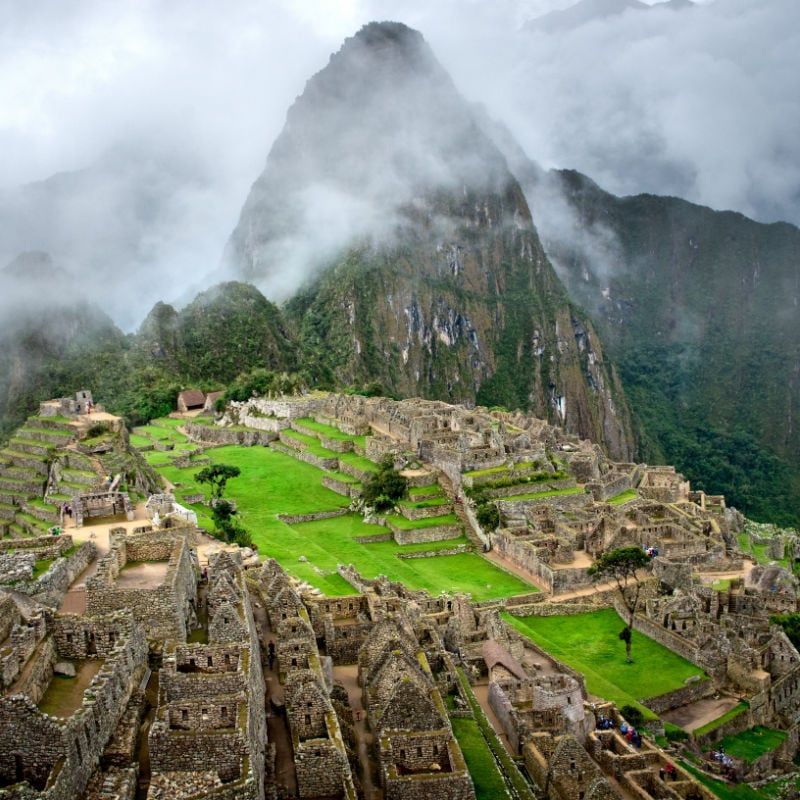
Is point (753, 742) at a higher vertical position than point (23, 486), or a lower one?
lower

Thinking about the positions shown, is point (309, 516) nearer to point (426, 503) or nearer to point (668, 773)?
point (426, 503)

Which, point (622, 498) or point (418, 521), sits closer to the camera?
point (418, 521)

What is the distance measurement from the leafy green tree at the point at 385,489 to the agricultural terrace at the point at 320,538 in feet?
4.05

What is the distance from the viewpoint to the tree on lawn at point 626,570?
34.2 metres

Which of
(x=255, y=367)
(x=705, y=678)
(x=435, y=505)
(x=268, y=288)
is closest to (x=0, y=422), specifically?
(x=255, y=367)

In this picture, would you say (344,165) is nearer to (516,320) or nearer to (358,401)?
(516,320)

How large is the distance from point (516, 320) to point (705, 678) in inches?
6600

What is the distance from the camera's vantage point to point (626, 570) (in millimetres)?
35062

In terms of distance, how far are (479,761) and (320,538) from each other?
80.9 feet

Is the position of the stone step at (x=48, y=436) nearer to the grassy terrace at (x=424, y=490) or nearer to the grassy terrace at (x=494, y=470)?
the grassy terrace at (x=424, y=490)

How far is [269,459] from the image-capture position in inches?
2304

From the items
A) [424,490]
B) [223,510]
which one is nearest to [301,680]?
[223,510]

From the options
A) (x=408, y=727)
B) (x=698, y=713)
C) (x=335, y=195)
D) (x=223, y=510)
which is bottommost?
(x=698, y=713)

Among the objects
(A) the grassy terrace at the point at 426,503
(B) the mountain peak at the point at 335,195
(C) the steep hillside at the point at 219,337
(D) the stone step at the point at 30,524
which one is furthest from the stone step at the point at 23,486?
(B) the mountain peak at the point at 335,195
